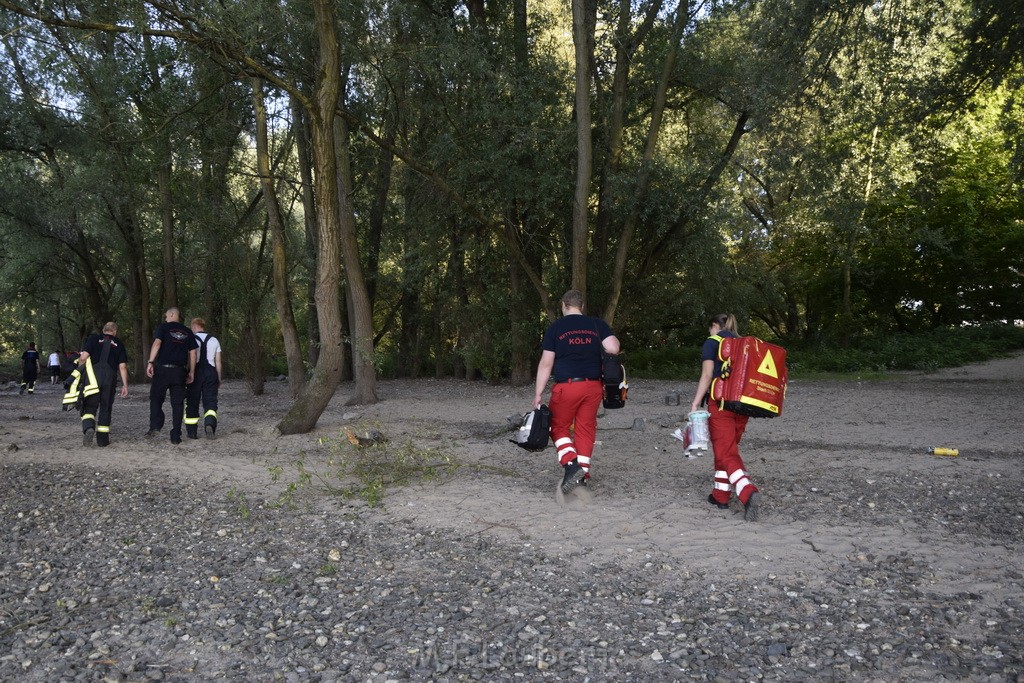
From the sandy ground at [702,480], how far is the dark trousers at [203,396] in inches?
15.9

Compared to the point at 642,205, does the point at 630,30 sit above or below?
above

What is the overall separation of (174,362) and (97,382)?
3.36 feet

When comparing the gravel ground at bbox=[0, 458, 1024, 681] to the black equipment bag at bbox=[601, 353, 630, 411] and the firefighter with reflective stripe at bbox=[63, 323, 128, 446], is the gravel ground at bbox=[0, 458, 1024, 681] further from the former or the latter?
the firefighter with reflective stripe at bbox=[63, 323, 128, 446]

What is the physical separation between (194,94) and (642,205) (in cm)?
901

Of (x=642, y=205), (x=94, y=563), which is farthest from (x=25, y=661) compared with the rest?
(x=642, y=205)

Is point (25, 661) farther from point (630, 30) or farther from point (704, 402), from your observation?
point (630, 30)

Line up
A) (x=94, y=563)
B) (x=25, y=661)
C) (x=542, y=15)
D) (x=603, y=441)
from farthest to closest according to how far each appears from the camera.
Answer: (x=542, y=15), (x=603, y=441), (x=94, y=563), (x=25, y=661)

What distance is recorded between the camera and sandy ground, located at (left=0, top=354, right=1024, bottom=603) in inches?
249

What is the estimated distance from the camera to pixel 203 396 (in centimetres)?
1266

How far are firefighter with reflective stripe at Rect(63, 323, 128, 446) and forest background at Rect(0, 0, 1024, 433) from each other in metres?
2.50

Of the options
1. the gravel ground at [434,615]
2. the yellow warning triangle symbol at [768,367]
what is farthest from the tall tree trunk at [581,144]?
the gravel ground at [434,615]

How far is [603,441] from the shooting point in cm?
1195

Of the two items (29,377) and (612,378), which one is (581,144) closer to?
(612,378)

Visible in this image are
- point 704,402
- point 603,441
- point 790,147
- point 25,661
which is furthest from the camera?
point 790,147
